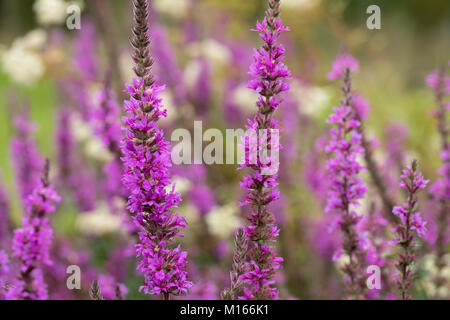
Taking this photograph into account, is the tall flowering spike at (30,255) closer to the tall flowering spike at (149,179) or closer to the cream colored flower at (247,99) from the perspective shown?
the tall flowering spike at (149,179)

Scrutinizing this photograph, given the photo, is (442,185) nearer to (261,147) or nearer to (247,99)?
(261,147)

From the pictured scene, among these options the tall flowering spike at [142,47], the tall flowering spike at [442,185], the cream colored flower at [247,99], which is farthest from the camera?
the cream colored flower at [247,99]

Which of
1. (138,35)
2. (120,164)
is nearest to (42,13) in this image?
(120,164)

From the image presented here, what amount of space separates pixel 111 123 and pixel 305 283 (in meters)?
1.62

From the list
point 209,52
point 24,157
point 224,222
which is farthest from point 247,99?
point 24,157

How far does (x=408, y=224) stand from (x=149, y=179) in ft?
2.75

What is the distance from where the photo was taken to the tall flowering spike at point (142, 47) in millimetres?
1367

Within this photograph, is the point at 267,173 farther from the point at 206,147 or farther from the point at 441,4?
the point at 441,4

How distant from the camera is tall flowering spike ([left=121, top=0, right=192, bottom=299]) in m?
1.39

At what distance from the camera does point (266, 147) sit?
1.47 m

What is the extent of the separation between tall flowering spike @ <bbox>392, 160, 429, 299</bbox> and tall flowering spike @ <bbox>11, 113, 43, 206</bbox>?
6.66 ft

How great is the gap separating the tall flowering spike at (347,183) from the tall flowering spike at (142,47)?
724 millimetres

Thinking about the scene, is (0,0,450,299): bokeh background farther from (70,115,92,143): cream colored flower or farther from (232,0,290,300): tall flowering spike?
(232,0,290,300): tall flowering spike

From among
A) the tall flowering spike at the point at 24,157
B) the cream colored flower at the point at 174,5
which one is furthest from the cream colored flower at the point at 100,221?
the cream colored flower at the point at 174,5
